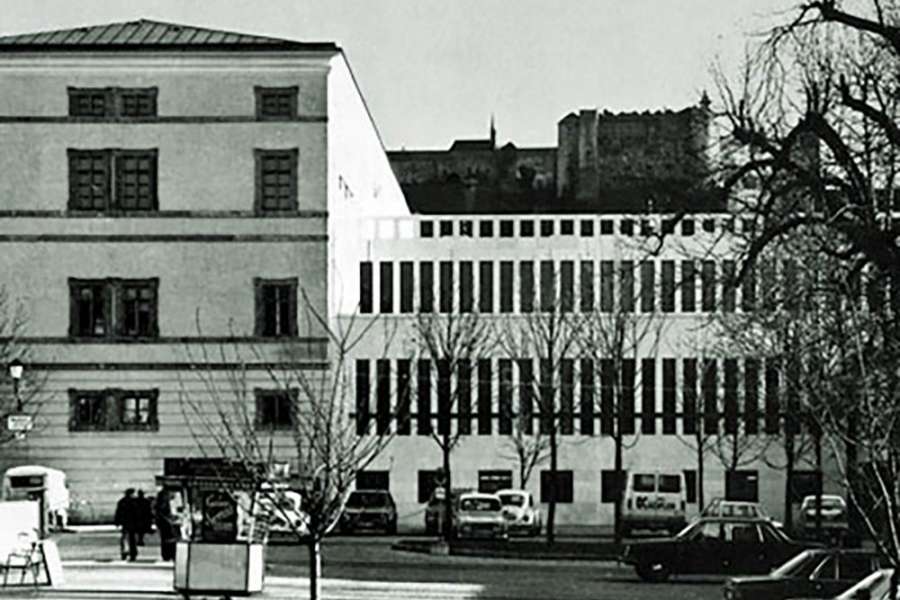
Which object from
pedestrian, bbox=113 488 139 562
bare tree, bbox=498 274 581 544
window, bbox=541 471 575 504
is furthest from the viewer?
window, bbox=541 471 575 504

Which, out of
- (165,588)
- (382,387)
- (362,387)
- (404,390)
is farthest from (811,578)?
(362,387)

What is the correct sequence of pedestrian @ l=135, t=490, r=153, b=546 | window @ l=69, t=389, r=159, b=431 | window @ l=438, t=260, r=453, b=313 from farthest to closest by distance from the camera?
window @ l=438, t=260, r=453, b=313 → window @ l=69, t=389, r=159, b=431 → pedestrian @ l=135, t=490, r=153, b=546

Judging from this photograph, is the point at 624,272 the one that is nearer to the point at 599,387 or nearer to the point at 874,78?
the point at 874,78

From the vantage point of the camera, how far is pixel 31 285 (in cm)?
6788

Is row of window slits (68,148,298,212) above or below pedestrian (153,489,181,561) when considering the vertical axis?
above

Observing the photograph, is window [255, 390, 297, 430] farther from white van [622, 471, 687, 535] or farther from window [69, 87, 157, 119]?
white van [622, 471, 687, 535]

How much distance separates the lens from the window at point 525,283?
75.4 m

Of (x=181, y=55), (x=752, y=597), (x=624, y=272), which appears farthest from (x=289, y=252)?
(x=752, y=597)

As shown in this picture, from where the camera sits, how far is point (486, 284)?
7650cm

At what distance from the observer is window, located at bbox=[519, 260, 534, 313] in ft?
247

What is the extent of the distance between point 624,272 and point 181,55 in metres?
34.7

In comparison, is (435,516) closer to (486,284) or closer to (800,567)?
(486,284)

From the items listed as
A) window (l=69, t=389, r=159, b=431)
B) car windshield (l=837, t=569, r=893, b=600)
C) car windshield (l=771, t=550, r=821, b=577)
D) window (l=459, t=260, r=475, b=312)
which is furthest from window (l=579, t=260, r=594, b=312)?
car windshield (l=837, t=569, r=893, b=600)

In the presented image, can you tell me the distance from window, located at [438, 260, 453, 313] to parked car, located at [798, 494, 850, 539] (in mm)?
15735
